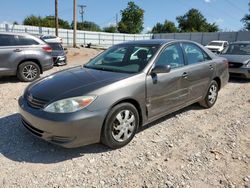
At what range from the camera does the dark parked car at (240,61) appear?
347 inches

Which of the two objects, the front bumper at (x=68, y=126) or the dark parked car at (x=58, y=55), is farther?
the dark parked car at (x=58, y=55)

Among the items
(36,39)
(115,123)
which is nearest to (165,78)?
(115,123)

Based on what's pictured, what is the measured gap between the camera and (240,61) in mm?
8867

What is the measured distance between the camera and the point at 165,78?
4.19m

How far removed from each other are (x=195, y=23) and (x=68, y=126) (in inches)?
3012

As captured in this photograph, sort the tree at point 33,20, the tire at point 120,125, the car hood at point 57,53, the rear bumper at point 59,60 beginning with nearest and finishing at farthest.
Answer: the tire at point 120,125 → the rear bumper at point 59,60 → the car hood at point 57,53 → the tree at point 33,20

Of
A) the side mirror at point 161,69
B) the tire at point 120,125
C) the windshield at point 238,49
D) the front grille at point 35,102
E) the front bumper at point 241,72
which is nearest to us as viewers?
the front grille at point 35,102

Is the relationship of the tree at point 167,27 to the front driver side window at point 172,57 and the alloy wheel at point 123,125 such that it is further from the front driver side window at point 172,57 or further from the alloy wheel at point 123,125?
the alloy wheel at point 123,125

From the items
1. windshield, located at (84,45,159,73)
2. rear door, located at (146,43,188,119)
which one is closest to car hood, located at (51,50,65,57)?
windshield, located at (84,45,159,73)

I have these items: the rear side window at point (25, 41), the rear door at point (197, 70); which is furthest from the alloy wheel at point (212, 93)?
the rear side window at point (25, 41)

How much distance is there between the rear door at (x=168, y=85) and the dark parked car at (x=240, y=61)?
504 cm

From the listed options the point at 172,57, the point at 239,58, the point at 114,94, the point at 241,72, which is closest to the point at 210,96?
the point at 172,57

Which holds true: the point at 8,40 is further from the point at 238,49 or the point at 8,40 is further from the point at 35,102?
the point at 238,49

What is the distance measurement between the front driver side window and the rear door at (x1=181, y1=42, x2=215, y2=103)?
0.58 feet
